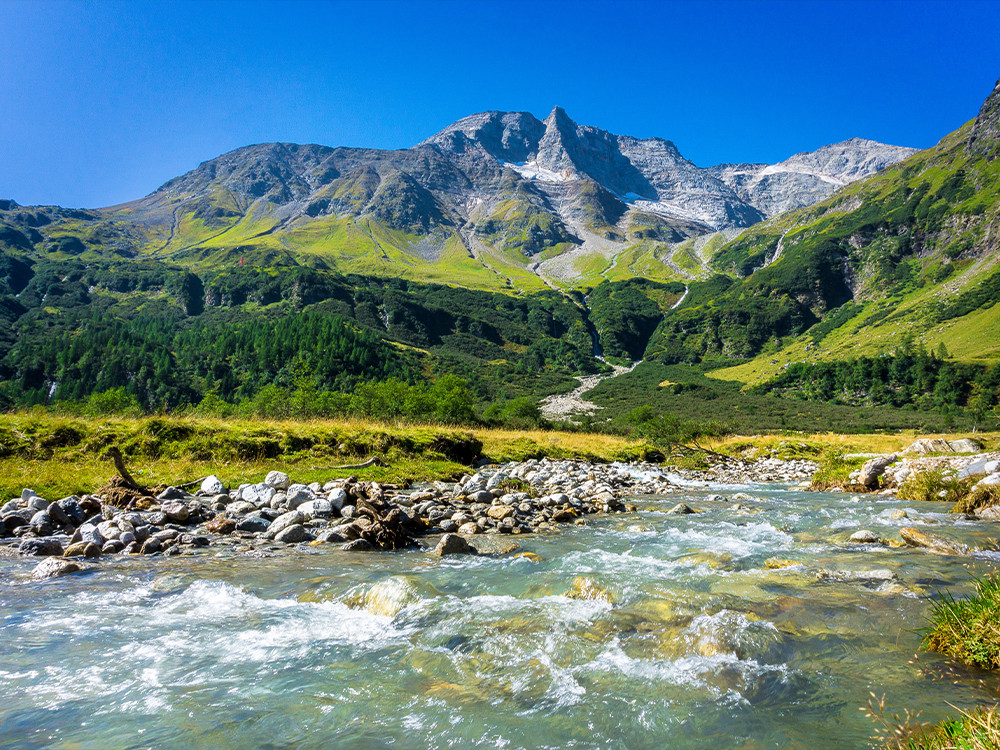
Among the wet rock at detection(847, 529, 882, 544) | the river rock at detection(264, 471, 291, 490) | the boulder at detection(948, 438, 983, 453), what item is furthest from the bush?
the boulder at detection(948, 438, 983, 453)

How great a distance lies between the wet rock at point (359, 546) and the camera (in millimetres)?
11372

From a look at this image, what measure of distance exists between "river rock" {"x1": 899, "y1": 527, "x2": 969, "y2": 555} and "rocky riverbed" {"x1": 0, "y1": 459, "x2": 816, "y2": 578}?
345 inches

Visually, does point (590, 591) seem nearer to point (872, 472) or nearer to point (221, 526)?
point (221, 526)

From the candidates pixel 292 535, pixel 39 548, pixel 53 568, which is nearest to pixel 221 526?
pixel 292 535

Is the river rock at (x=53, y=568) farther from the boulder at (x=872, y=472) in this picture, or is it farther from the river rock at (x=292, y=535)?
the boulder at (x=872, y=472)

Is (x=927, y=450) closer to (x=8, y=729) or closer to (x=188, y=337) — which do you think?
(x=8, y=729)

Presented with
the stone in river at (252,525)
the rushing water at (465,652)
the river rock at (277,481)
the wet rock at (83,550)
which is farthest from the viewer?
the river rock at (277,481)

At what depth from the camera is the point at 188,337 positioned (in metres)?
169

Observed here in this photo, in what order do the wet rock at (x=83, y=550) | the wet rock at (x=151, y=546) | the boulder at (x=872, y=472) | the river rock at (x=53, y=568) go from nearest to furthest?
the river rock at (x=53, y=568)
the wet rock at (x=83, y=550)
the wet rock at (x=151, y=546)
the boulder at (x=872, y=472)

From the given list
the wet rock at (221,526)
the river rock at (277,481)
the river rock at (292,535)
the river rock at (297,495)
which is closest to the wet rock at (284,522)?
the river rock at (292,535)

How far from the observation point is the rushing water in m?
4.66

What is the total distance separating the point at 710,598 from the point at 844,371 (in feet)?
622

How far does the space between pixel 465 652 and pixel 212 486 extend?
525 inches

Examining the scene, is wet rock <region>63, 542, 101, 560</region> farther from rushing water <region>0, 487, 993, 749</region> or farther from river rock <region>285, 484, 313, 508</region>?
river rock <region>285, 484, 313, 508</region>
